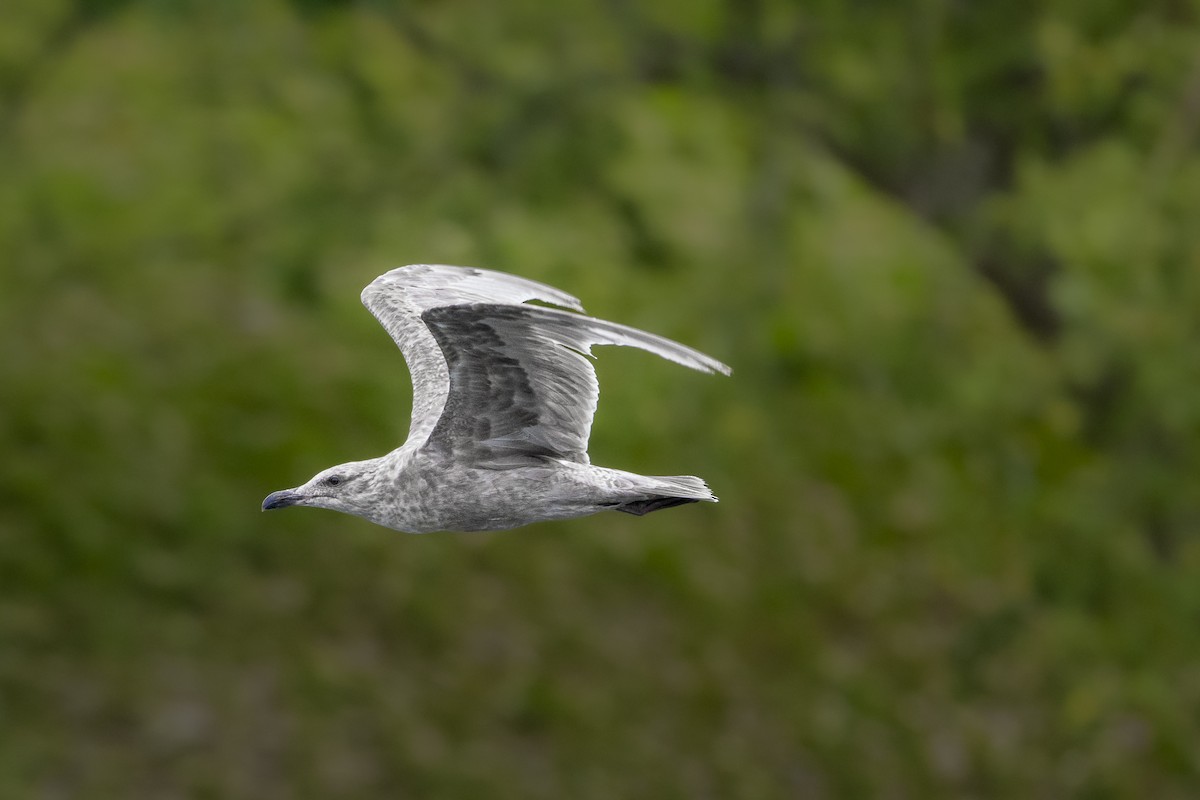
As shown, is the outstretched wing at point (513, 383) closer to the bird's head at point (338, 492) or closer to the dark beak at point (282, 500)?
the bird's head at point (338, 492)

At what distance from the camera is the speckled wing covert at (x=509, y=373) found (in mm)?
4488

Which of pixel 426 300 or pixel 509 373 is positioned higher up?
pixel 426 300

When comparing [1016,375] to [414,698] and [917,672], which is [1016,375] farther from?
[414,698]

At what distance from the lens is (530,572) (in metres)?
10.6

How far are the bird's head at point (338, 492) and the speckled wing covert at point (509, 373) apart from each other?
0.68 ft

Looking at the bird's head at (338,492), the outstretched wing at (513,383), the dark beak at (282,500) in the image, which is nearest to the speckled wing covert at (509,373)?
the outstretched wing at (513,383)

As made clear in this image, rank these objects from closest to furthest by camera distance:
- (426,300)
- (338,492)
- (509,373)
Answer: (509,373)
(338,492)
(426,300)

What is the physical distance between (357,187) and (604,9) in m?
2.33

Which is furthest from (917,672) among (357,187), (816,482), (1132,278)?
(357,187)

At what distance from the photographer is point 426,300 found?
6133mm

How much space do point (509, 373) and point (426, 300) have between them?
4.28ft

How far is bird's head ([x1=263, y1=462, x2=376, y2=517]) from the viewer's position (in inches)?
207

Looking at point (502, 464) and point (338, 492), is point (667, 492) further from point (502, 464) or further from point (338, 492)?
point (338, 492)

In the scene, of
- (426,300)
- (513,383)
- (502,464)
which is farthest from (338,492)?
(426,300)
